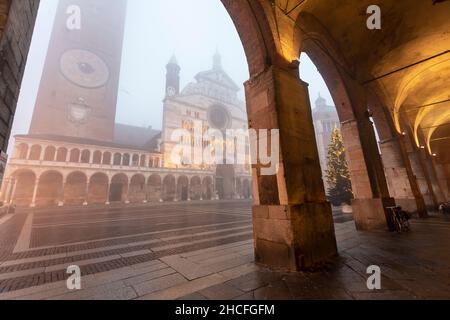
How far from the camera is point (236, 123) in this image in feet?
158

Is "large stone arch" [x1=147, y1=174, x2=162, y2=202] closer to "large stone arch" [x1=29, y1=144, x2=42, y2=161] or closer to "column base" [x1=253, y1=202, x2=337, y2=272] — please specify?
"large stone arch" [x1=29, y1=144, x2=42, y2=161]

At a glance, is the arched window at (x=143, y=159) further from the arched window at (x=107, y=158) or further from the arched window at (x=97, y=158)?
the arched window at (x=97, y=158)

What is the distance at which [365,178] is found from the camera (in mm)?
6355

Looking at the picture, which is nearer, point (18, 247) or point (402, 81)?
point (18, 247)

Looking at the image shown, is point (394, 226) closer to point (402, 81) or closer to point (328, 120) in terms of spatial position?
point (402, 81)

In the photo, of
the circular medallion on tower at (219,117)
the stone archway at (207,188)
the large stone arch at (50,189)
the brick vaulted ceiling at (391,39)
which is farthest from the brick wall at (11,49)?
the circular medallion on tower at (219,117)

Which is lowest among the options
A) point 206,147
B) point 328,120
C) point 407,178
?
point 407,178

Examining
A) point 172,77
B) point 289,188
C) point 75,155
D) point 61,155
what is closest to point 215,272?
point 289,188

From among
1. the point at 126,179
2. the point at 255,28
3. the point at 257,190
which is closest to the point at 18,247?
the point at 257,190

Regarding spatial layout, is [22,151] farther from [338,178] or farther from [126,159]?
[338,178]

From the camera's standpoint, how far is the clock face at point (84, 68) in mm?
36688

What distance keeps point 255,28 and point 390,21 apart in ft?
16.9

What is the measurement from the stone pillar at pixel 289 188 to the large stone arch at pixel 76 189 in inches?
1169

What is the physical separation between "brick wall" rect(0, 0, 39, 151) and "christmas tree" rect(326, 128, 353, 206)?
16.7 m
